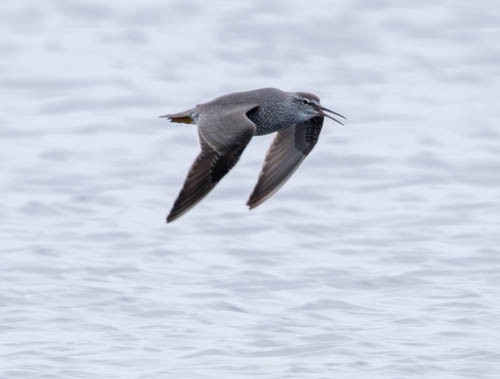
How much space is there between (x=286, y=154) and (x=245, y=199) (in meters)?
4.96

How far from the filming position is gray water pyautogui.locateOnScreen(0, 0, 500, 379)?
14453 mm

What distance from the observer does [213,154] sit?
1219 centimetres

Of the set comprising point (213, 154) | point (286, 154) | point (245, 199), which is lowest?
point (245, 199)

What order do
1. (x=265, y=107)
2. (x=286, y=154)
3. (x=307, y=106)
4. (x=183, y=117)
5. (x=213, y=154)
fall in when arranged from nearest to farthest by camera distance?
(x=213, y=154), (x=183, y=117), (x=265, y=107), (x=307, y=106), (x=286, y=154)

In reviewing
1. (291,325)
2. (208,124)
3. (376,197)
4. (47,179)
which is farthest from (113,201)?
(208,124)

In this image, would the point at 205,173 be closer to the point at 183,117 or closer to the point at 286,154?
the point at 183,117

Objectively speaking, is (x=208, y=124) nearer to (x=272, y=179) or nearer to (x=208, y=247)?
(x=272, y=179)

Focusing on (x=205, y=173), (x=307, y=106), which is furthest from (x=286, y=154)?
(x=205, y=173)

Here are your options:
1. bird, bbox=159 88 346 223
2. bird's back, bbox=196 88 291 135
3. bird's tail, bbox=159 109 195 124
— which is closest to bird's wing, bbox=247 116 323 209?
bird, bbox=159 88 346 223

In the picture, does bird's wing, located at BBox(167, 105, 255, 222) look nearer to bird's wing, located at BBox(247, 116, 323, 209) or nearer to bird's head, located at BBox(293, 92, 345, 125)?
bird's head, located at BBox(293, 92, 345, 125)

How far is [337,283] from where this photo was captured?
1630 cm

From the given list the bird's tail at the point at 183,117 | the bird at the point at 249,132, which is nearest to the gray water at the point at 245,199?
the bird at the point at 249,132

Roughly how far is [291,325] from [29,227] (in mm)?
4249

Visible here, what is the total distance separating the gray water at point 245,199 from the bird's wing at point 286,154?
148 cm
